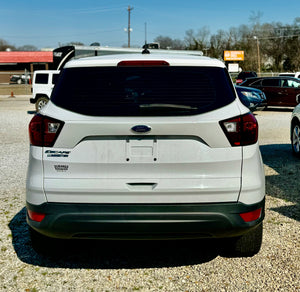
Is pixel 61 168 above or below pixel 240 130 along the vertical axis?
below

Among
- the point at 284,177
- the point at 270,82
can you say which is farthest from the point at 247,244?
the point at 270,82

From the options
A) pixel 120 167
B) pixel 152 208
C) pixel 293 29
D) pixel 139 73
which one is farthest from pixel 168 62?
pixel 293 29

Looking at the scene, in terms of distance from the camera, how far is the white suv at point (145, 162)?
3.07 meters

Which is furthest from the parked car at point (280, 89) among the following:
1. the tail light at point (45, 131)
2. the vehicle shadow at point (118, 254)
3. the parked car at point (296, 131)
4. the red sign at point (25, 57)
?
the red sign at point (25, 57)

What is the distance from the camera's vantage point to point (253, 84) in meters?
20.8

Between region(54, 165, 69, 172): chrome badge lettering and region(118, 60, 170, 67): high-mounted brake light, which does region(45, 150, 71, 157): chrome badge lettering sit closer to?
region(54, 165, 69, 172): chrome badge lettering

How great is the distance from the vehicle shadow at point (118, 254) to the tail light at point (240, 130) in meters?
1.25

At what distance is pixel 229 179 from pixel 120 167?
0.79 metres

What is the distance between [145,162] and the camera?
10.1 feet

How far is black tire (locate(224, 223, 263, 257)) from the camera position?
12.0ft

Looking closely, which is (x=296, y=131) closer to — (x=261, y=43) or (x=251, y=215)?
(x=251, y=215)

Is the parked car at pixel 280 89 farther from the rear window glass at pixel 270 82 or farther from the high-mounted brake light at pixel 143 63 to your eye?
the high-mounted brake light at pixel 143 63

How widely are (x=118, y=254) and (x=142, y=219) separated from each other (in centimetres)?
103

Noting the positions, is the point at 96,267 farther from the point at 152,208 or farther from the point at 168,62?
the point at 168,62
